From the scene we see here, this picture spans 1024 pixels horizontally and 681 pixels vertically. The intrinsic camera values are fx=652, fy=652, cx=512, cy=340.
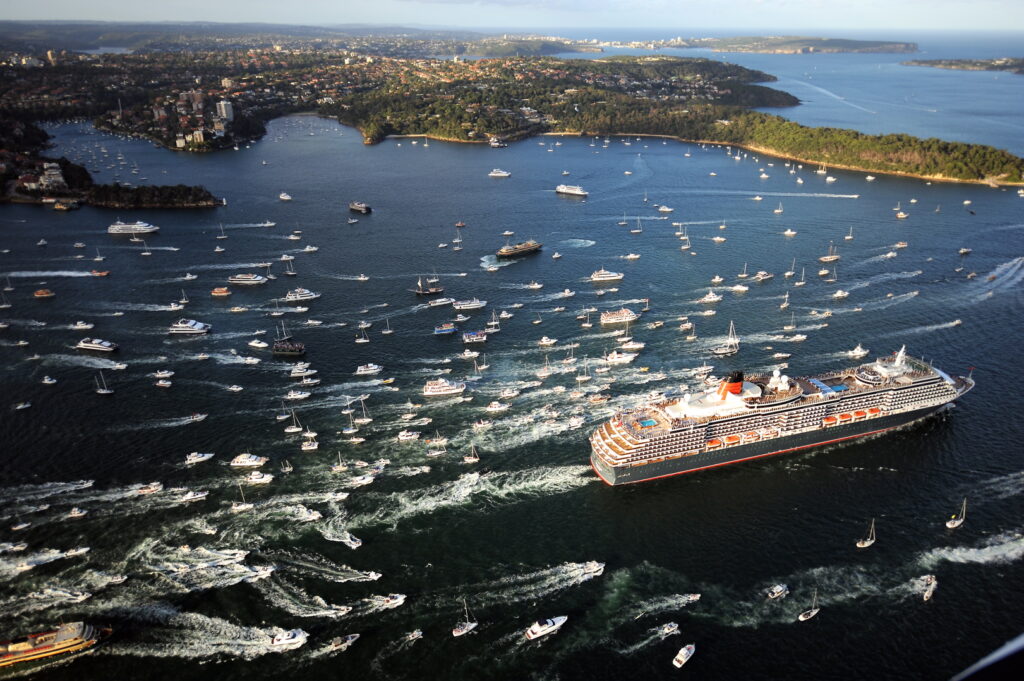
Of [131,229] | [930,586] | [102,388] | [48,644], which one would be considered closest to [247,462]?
[48,644]

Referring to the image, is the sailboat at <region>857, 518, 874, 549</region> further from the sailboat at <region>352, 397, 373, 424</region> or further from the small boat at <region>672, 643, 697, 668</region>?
the sailboat at <region>352, 397, 373, 424</region>

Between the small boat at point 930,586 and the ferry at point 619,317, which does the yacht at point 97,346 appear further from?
the small boat at point 930,586

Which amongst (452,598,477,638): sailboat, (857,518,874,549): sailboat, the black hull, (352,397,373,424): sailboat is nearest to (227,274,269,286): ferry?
(352,397,373,424): sailboat

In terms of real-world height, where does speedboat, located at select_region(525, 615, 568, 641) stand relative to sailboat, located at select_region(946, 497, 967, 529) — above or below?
below

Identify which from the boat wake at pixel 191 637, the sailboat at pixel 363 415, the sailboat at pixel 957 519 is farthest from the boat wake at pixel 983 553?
the sailboat at pixel 363 415

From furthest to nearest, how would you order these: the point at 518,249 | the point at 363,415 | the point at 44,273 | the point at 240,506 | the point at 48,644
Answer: the point at 518,249 < the point at 44,273 < the point at 363,415 < the point at 240,506 < the point at 48,644

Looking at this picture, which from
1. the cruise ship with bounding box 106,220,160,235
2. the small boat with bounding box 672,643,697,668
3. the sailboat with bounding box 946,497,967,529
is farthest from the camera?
the cruise ship with bounding box 106,220,160,235

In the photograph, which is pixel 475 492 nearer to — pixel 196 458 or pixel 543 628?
pixel 543 628
